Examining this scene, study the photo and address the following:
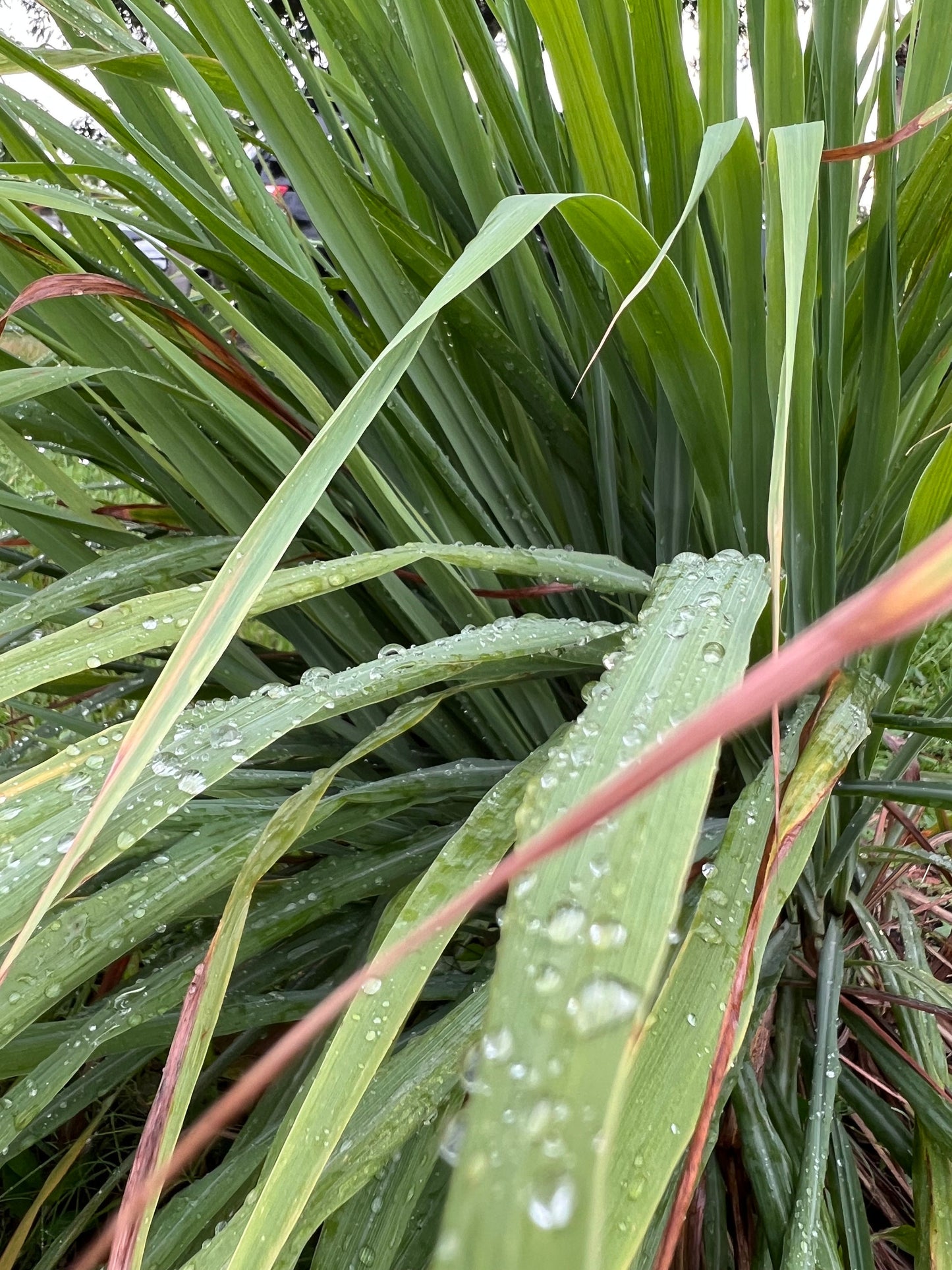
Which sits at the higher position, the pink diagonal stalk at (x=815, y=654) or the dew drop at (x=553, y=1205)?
the pink diagonal stalk at (x=815, y=654)

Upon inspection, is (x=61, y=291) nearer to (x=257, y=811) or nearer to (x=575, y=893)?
(x=257, y=811)

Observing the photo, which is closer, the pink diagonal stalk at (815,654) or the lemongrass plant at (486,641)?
the pink diagonal stalk at (815,654)

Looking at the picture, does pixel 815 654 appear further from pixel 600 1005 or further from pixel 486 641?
pixel 486 641

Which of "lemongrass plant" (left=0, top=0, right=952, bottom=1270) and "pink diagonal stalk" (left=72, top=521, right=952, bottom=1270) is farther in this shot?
"lemongrass plant" (left=0, top=0, right=952, bottom=1270)

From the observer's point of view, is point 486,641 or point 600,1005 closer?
point 600,1005

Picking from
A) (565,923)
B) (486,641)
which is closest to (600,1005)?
(565,923)

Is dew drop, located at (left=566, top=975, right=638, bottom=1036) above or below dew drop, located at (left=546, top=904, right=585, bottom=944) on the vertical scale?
above

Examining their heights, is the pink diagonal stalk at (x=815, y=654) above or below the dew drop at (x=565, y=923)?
above

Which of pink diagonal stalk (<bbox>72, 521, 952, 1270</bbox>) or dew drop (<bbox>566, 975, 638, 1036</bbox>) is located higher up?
pink diagonal stalk (<bbox>72, 521, 952, 1270</bbox>)

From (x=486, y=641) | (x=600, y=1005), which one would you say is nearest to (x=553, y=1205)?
(x=600, y=1005)

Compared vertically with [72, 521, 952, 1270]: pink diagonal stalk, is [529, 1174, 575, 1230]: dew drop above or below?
below

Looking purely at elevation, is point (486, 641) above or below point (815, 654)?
below
